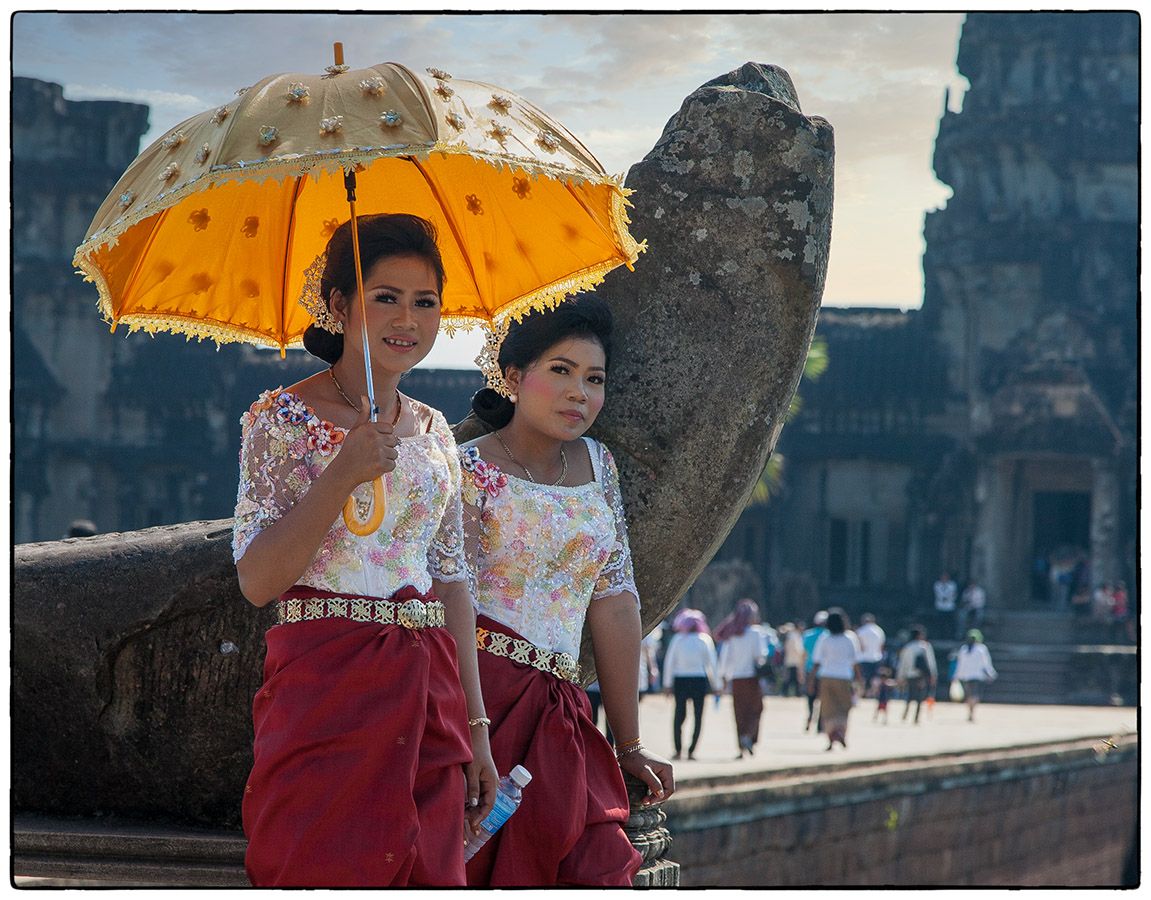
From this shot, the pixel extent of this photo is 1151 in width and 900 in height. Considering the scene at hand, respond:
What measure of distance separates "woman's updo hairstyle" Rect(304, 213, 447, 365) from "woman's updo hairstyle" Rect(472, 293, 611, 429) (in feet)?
1.09

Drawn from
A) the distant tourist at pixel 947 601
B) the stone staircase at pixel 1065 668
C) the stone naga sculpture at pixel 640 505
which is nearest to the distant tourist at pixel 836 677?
the stone naga sculpture at pixel 640 505

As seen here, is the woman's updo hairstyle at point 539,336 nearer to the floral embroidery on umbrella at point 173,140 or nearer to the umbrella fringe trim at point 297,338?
the umbrella fringe trim at point 297,338

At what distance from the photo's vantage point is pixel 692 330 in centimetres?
393

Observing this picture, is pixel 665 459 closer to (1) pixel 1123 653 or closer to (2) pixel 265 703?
(2) pixel 265 703

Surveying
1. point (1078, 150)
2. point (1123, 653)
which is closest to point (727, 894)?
point (1123, 653)

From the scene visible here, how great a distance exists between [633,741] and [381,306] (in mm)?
1001

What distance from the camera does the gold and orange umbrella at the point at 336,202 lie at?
8.61ft

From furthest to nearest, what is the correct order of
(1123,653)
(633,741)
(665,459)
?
(1123,653) → (665,459) → (633,741)

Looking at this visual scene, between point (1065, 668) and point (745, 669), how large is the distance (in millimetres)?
11424

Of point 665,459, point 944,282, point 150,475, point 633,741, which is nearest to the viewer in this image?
point 633,741

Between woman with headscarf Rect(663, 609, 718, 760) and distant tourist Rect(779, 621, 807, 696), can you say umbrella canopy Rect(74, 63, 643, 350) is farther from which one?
distant tourist Rect(779, 621, 807, 696)

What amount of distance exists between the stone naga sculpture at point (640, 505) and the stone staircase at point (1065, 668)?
59.4 ft

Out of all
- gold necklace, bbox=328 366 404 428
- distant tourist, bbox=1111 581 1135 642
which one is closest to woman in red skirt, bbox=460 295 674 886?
gold necklace, bbox=328 366 404 428

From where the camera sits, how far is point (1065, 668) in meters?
22.3
